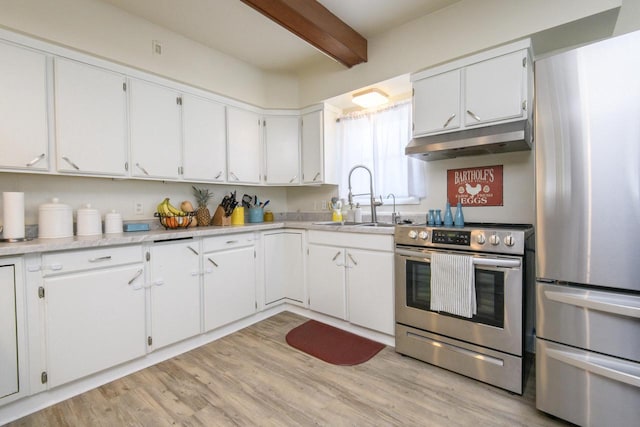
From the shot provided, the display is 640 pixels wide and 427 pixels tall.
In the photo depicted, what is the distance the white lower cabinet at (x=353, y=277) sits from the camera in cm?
233

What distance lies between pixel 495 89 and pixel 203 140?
8.16 ft

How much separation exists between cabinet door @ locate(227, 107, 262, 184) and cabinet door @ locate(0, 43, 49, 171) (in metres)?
1.41

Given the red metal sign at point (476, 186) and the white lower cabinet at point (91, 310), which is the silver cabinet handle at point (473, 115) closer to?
the red metal sign at point (476, 186)

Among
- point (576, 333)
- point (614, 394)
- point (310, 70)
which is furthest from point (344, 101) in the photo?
point (614, 394)

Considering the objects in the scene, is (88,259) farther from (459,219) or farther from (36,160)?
(459,219)

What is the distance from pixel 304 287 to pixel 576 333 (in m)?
2.10

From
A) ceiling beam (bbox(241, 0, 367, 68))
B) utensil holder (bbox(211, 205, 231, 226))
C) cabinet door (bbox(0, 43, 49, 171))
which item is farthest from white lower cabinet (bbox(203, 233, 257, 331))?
ceiling beam (bbox(241, 0, 367, 68))

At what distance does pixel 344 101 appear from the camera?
320cm

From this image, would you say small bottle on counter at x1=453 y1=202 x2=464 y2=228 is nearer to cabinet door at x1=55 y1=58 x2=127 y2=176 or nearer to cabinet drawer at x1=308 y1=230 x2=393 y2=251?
cabinet drawer at x1=308 y1=230 x2=393 y2=251

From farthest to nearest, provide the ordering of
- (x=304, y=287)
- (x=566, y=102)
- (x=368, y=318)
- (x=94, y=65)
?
1. (x=304, y=287)
2. (x=368, y=318)
3. (x=94, y=65)
4. (x=566, y=102)

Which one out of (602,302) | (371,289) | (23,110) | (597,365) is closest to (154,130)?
(23,110)

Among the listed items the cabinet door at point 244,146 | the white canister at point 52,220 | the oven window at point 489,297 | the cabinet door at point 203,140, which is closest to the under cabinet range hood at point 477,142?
the oven window at point 489,297

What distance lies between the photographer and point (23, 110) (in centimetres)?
183

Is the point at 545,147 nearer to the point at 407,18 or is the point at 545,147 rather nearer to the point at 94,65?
the point at 407,18
